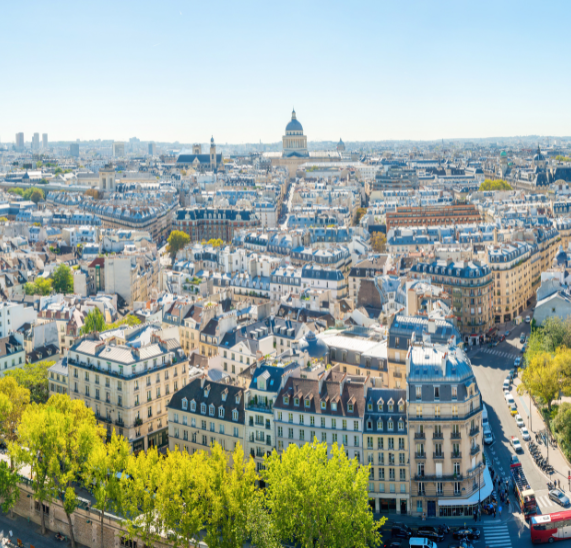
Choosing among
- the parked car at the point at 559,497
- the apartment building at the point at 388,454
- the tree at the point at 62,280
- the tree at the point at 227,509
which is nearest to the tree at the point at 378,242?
the tree at the point at 62,280

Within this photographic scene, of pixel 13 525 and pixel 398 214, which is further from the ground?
pixel 398 214

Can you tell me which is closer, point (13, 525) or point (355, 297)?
point (13, 525)

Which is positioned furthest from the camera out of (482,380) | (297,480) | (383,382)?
(482,380)

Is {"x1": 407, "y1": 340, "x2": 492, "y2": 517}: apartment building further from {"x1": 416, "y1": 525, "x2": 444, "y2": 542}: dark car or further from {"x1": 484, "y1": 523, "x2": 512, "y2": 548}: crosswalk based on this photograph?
{"x1": 416, "y1": 525, "x2": 444, "y2": 542}: dark car

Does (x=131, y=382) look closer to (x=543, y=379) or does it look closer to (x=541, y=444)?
(x=541, y=444)

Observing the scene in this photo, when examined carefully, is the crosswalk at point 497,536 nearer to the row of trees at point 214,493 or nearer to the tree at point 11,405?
the row of trees at point 214,493

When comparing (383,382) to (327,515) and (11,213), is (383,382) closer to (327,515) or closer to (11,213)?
(327,515)

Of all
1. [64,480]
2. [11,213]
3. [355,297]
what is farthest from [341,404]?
[11,213]

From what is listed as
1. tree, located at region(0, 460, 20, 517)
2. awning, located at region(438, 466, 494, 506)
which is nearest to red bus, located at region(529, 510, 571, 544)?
awning, located at region(438, 466, 494, 506)
